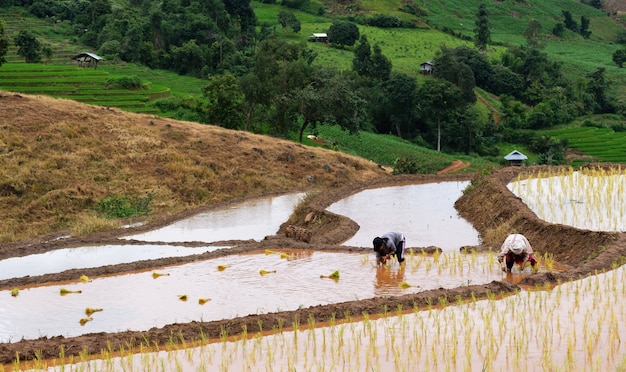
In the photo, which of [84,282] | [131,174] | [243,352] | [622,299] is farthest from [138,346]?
[131,174]

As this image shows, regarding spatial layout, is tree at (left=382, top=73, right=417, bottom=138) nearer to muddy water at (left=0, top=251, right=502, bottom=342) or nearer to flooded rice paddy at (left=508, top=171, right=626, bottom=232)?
flooded rice paddy at (left=508, top=171, right=626, bottom=232)

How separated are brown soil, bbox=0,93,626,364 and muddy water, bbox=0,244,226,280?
58cm

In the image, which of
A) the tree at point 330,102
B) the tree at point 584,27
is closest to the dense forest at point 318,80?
the tree at point 330,102

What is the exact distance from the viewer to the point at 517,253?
1608 cm

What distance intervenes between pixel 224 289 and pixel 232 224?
9421 millimetres

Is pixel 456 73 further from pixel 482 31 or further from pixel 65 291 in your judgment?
pixel 65 291

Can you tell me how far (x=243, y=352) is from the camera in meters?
11.8

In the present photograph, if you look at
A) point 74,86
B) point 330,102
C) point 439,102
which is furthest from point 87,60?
point 330,102

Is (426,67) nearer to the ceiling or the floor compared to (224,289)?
nearer to the ceiling

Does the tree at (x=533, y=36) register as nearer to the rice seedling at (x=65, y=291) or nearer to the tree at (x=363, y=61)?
the tree at (x=363, y=61)

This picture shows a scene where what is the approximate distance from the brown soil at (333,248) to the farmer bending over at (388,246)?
214 centimetres

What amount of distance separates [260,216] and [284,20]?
70.7m

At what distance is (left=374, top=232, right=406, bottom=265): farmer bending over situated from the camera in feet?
56.8

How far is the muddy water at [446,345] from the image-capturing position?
11.1m
